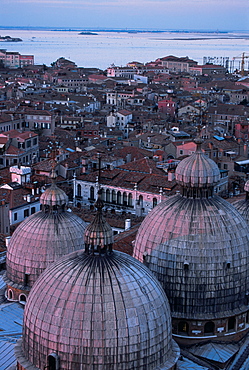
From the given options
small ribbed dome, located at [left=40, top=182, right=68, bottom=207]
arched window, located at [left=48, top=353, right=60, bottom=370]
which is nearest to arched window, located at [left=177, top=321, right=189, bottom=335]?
arched window, located at [left=48, top=353, right=60, bottom=370]

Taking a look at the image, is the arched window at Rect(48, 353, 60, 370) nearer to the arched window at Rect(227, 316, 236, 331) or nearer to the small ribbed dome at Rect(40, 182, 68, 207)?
the arched window at Rect(227, 316, 236, 331)

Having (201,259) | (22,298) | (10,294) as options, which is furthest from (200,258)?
(10,294)

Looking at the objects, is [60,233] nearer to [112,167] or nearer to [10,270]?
[10,270]

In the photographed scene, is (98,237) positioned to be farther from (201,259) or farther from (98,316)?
(201,259)

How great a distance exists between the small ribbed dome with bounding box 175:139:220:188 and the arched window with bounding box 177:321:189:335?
4109mm

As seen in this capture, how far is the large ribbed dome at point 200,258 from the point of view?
19516 millimetres

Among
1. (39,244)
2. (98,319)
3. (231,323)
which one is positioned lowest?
(231,323)

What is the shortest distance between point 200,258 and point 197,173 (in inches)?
108

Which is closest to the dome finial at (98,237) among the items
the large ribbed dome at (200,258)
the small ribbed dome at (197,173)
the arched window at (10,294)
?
the large ribbed dome at (200,258)

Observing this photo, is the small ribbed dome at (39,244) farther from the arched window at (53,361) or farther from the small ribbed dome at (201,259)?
the arched window at (53,361)

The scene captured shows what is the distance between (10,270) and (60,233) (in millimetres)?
2081

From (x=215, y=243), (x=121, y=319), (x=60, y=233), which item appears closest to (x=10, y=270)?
(x=60, y=233)

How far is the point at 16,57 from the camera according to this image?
181500mm

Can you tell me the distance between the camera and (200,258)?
19531 mm
